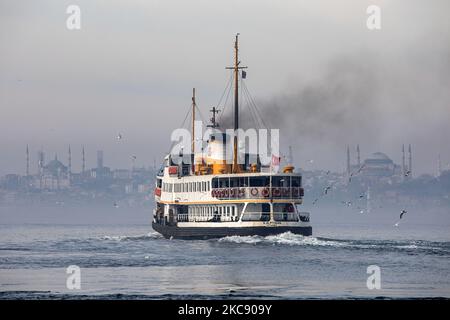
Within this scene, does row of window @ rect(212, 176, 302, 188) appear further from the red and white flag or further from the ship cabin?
the red and white flag

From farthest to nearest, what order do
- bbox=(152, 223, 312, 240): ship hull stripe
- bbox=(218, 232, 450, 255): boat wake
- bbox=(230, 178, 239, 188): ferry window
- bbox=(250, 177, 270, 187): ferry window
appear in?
bbox=(230, 178, 239, 188): ferry window < bbox=(250, 177, 270, 187): ferry window < bbox=(152, 223, 312, 240): ship hull stripe < bbox=(218, 232, 450, 255): boat wake

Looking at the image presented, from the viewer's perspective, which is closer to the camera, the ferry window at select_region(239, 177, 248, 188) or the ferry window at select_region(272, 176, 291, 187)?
the ferry window at select_region(272, 176, 291, 187)

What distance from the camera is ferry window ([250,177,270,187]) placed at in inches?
3553

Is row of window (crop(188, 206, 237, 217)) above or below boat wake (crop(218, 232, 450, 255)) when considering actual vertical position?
above

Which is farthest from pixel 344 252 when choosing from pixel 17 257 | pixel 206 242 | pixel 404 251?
pixel 17 257

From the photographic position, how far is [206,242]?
9306 centimetres

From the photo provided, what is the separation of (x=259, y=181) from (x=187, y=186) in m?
11.6

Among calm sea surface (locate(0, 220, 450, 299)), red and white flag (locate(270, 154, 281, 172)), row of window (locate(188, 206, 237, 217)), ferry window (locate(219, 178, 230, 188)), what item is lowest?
calm sea surface (locate(0, 220, 450, 299))

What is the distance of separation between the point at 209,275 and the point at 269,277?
3.73 meters
